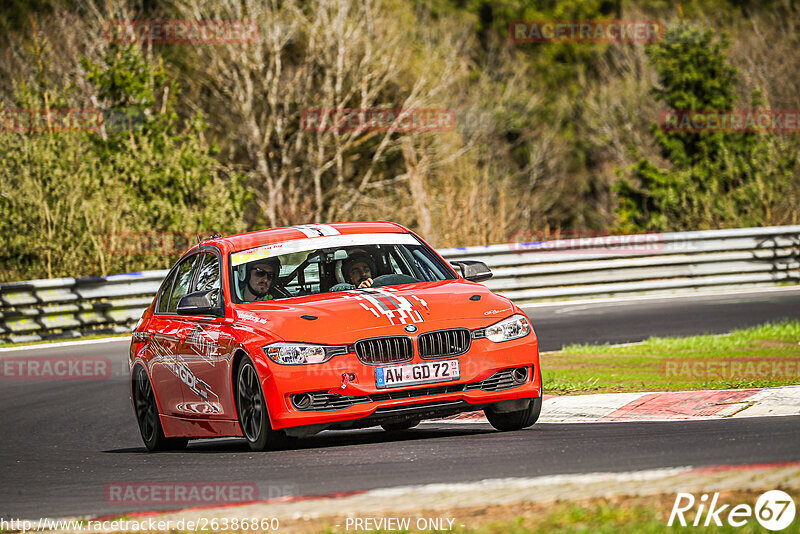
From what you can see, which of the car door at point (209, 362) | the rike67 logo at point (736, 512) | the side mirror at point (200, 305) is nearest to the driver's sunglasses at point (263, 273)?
the car door at point (209, 362)

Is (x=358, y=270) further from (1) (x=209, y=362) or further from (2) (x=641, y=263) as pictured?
(2) (x=641, y=263)

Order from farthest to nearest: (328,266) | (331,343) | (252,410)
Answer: (328,266) < (252,410) < (331,343)

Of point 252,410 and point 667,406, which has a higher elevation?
point 252,410

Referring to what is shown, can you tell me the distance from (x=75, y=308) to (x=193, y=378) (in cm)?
1099

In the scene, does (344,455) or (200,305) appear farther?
Result: (200,305)

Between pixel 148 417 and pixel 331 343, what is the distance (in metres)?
2.83

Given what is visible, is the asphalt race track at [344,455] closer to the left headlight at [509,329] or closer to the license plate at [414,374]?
the license plate at [414,374]

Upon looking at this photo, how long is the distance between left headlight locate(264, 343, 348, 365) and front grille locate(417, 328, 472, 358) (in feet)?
1.70

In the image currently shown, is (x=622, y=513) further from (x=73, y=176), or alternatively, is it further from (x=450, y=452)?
(x=73, y=176)

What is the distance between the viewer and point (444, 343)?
320 inches

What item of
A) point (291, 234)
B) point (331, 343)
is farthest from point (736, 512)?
point (291, 234)

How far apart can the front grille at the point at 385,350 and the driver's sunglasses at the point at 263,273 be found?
148 cm

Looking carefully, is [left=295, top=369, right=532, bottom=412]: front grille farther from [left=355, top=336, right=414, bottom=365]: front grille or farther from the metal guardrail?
the metal guardrail

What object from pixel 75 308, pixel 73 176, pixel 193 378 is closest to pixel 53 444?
pixel 193 378
